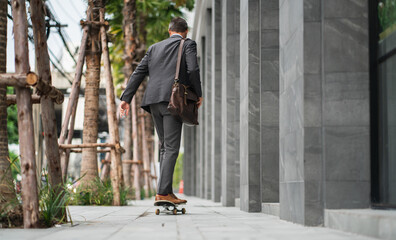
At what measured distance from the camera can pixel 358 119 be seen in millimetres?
4969

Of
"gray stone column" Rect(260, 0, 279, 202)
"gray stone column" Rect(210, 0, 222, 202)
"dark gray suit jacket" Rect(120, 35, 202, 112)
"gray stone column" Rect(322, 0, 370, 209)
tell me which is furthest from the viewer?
"gray stone column" Rect(210, 0, 222, 202)

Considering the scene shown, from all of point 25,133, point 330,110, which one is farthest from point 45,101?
point 330,110

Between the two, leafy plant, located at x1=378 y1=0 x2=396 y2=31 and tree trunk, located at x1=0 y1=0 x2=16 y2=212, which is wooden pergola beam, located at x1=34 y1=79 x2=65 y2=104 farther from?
leafy plant, located at x1=378 y1=0 x2=396 y2=31

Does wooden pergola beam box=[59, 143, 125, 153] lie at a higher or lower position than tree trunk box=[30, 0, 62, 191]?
lower

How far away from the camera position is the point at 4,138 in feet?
18.6

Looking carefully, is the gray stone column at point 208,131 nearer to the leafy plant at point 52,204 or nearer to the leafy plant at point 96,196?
the leafy plant at point 96,196

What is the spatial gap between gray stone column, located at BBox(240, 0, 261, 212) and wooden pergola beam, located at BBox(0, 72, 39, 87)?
3.87m

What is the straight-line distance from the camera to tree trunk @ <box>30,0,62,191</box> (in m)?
5.34

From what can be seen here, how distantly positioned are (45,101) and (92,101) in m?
6.77

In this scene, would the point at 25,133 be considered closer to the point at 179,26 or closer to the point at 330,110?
the point at 330,110

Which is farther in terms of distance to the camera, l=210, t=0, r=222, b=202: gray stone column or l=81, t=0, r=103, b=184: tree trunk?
l=210, t=0, r=222, b=202: gray stone column

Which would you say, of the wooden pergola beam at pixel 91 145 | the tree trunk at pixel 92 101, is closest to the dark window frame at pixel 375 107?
the wooden pergola beam at pixel 91 145

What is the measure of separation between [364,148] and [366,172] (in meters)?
0.20

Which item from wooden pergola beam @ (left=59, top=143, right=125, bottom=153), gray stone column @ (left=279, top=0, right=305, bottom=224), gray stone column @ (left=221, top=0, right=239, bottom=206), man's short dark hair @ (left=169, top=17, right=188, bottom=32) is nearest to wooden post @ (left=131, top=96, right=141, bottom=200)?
gray stone column @ (left=221, top=0, right=239, bottom=206)
